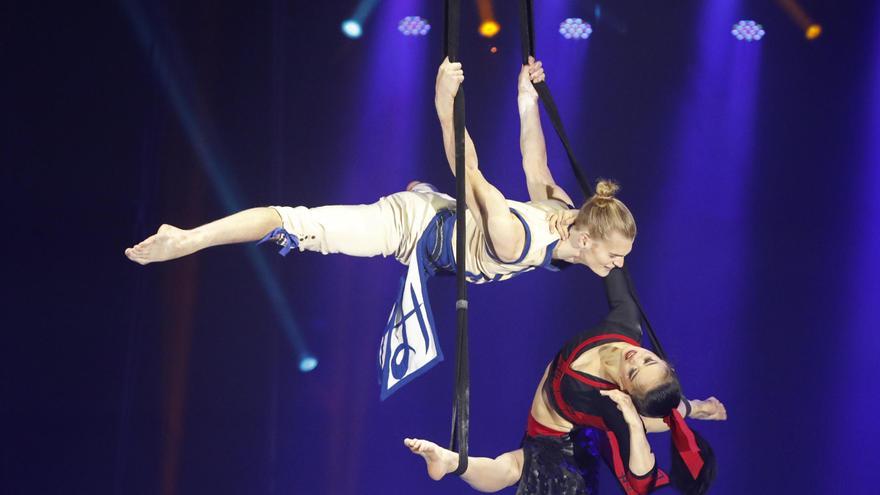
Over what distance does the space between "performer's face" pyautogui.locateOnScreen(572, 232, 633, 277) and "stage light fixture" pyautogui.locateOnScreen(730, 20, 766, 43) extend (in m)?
2.53

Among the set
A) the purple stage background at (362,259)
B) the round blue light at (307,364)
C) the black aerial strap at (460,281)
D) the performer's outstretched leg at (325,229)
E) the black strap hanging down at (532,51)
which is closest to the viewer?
the black aerial strap at (460,281)

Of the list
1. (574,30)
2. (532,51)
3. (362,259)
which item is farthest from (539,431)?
(574,30)

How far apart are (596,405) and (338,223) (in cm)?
91

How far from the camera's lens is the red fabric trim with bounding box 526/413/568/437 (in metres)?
2.78

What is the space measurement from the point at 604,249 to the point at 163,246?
118 centimetres

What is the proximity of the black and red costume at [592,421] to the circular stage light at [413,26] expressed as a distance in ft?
7.32

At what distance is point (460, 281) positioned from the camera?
2.31 meters

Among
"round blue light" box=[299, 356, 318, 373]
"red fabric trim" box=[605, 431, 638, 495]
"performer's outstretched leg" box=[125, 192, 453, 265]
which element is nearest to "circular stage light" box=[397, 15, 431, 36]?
"round blue light" box=[299, 356, 318, 373]

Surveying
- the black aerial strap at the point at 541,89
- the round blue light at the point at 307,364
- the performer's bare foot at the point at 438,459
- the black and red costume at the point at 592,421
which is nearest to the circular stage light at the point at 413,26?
the round blue light at the point at 307,364

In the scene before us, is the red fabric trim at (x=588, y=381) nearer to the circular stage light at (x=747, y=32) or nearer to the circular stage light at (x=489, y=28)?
the circular stage light at (x=489, y=28)

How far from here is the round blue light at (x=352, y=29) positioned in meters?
4.67

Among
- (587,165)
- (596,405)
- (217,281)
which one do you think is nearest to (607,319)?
(596,405)

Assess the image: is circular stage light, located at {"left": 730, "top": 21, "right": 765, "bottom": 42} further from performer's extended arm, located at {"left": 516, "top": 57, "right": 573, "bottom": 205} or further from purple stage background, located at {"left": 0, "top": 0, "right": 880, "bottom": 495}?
performer's extended arm, located at {"left": 516, "top": 57, "right": 573, "bottom": 205}

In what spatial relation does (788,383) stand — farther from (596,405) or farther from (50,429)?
(50,429)
